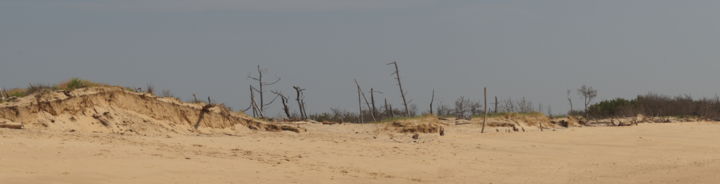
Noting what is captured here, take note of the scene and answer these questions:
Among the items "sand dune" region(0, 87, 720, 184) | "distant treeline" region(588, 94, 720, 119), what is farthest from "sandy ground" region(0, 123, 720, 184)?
"distant treeline" region(588, 94, 720, 119)

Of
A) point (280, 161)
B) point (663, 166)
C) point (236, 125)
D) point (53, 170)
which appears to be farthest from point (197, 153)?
point (663, 166)

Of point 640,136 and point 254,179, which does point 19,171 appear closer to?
point 254,179

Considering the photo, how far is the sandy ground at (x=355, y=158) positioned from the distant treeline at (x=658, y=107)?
10.5 metres

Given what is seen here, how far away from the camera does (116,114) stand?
15266 mm

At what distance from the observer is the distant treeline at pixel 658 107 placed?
104 ft

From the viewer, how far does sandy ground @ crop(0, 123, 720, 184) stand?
1023 centimetres

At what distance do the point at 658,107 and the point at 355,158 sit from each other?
21892mm

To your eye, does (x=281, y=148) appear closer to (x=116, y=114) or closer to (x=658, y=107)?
(x=116, y=114)

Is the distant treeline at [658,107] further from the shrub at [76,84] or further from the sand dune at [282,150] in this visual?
the shrub at [76,84]

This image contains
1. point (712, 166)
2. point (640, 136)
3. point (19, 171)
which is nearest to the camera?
point (19, 171)

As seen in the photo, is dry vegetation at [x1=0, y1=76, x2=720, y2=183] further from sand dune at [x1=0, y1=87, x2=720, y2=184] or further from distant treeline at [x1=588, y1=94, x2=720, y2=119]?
distant treeline at [x1=588, y1=94, x2=720, y2=119]

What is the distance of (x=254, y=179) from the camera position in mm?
10680

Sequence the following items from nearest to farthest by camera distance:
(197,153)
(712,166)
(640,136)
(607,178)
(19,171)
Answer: (19,171)
(197,153)
(607,178)
(712,166)
(640,136)

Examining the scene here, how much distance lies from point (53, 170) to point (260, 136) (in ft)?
22.9
